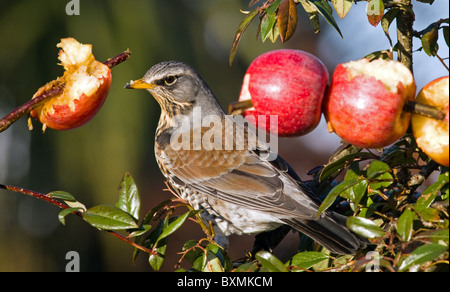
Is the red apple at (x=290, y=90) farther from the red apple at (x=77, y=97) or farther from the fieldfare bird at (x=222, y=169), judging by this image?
the fieldfare bird at (x=222, y=169)

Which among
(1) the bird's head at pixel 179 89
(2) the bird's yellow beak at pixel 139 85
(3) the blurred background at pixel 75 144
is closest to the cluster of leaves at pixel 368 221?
(2) the bird's yellow beak at pixel 139 85

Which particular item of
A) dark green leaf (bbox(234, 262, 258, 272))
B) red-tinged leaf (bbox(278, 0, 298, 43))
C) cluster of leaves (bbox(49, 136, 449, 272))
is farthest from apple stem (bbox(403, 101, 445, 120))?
dark green leaf (bbox(234, 262, 258, 272))

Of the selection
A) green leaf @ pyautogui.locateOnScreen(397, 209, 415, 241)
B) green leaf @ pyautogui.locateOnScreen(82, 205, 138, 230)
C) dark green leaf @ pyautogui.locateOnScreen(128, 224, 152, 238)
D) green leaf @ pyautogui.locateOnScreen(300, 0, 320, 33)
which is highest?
green leaf @ pyautogui.locateOnScreen(300, 0, 320, 33)

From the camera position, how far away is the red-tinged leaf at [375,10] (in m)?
0.97

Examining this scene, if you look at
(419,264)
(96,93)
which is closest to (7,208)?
(96,93)

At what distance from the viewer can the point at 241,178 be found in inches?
57.9

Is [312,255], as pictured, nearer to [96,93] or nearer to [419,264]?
[419,264]

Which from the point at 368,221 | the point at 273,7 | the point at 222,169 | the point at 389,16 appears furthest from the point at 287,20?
the point at 222,169

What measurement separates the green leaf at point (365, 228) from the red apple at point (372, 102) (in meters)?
0.13

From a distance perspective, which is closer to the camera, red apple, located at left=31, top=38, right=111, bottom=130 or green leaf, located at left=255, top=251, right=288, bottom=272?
green leaf, located at left=255, top=251, right=288, bottom=272

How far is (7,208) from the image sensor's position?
3164 millimetres

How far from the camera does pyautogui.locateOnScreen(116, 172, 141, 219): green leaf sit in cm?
98

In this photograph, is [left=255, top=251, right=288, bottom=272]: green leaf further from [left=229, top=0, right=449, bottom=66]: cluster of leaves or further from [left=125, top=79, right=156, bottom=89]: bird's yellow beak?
[left=125, top=79, right=156, bottom=89]: bird's yellow beak

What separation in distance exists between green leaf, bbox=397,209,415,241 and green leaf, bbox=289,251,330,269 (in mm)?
200
